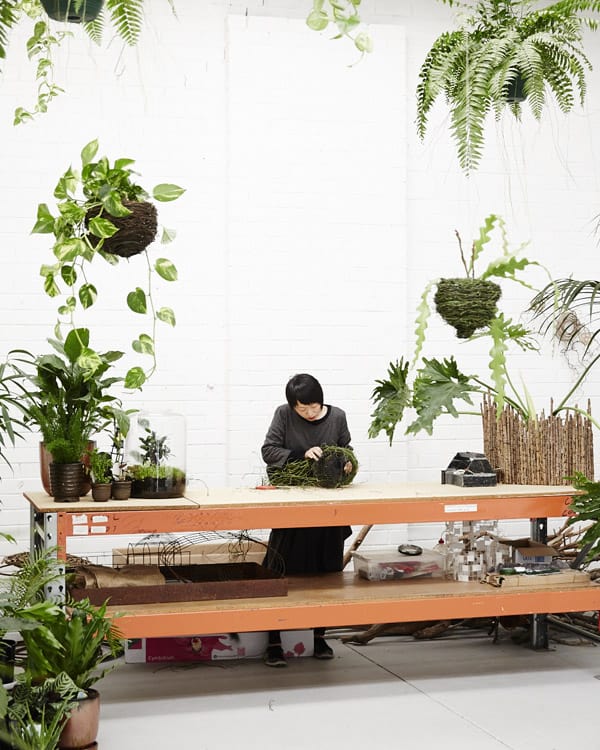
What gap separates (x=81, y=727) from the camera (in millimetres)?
3135

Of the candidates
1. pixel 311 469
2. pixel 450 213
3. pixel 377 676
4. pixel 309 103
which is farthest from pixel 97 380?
pixel 450 213

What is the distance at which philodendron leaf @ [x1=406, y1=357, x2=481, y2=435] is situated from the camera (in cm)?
414

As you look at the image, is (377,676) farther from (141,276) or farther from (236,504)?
(141,276)

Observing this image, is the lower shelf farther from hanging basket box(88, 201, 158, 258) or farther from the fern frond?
the fern frond

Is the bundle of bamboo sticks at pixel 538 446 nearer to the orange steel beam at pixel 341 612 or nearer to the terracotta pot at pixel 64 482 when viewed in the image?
the orange steel beam at pixel 341 612

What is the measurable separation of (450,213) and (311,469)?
2.32m

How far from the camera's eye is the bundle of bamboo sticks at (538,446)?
4.29m

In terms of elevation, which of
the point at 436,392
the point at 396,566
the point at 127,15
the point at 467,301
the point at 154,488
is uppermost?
the point at 127,15

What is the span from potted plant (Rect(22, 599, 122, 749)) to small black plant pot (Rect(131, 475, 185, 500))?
2.00 ft

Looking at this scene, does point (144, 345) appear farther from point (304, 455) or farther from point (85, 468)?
point (304, 455)

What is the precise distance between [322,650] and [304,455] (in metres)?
0.92

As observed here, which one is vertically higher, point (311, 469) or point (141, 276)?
point (141, 276)

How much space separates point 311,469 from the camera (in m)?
4.31

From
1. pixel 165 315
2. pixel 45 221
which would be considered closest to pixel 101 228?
pixel 45 221
